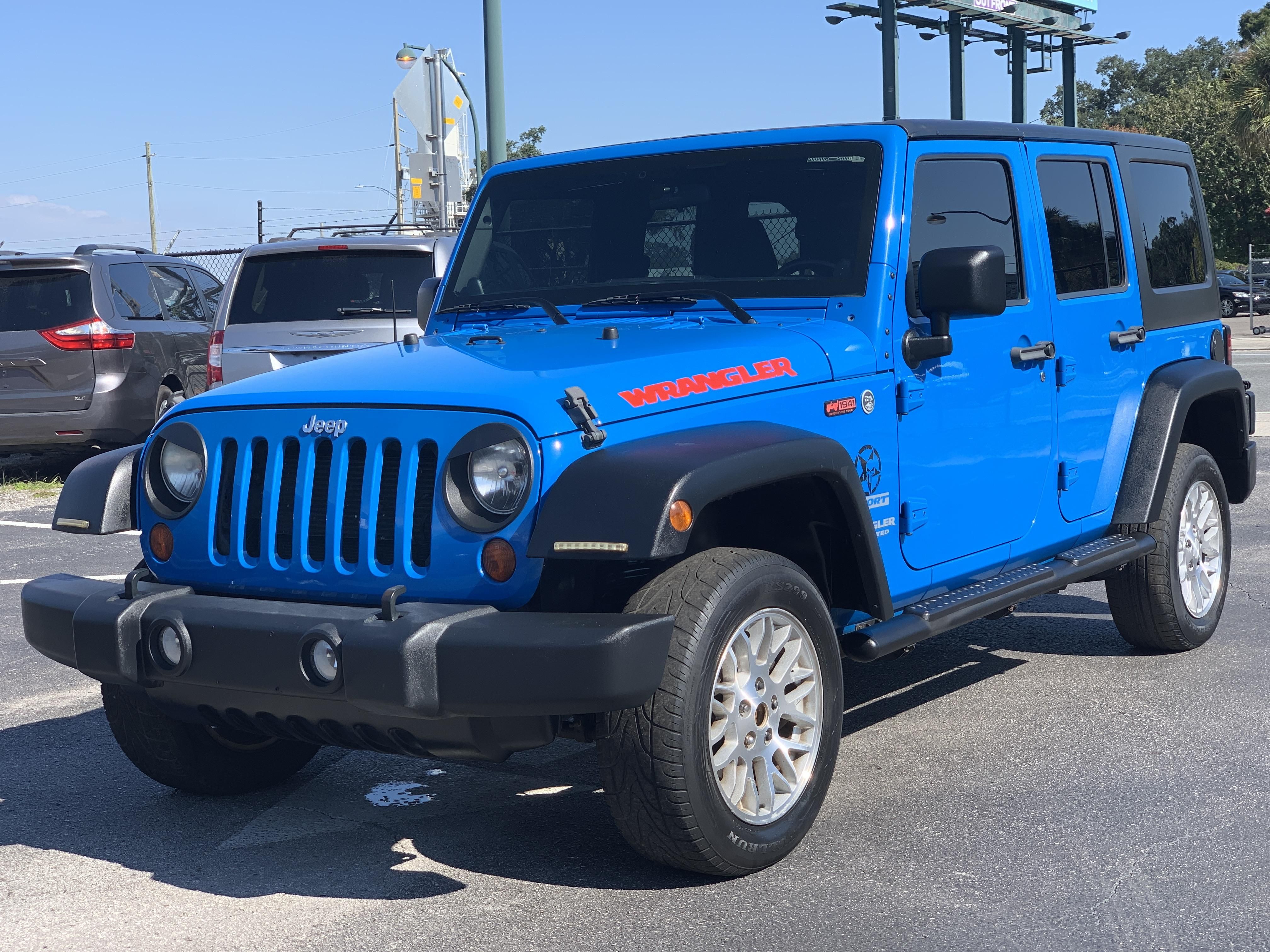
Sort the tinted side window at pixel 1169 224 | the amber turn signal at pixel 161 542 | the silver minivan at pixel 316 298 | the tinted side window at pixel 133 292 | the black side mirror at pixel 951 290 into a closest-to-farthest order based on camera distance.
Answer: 1. the amber turn signal at pixel 161 542
2. the black side mirror at pixel 951 290
3. the tinted side window at pixel 1169 224
4. the silver minivan at pixel 316 298
5. the tinted side window at pixel 133 292

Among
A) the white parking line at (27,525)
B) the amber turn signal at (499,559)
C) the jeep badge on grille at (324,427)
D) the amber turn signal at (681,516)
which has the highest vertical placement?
the jeep badge on grille at (324,427)

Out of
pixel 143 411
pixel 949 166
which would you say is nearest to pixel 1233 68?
pixel 143 411

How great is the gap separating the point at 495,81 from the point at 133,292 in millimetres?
3612

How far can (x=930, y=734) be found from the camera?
5.26m

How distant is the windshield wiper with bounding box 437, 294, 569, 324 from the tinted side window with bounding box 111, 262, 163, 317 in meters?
8.15

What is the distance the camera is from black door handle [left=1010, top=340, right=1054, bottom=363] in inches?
204

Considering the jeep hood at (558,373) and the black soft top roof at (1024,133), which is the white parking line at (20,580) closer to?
the jeep hood at (558,373)

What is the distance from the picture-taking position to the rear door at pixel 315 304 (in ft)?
31.8

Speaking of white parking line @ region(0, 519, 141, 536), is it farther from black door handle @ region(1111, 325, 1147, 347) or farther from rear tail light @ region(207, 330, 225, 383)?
black door handle @ region(1111, 325, 1147, 347)

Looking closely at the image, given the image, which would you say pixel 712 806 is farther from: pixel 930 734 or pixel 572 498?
pixel 930 734

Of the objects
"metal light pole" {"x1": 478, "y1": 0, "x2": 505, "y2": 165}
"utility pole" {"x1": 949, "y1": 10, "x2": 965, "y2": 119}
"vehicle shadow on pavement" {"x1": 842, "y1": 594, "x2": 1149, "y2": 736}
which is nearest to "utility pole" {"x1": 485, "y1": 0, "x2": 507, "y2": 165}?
"metal light pole" {"x1": 478, "y1": 0, "x2": 505, "y2": 165}

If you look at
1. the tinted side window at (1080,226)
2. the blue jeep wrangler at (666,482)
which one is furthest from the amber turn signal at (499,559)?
the tinted side window at (1080,226)

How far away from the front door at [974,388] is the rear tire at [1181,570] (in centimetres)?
93

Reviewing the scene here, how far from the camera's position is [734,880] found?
3918 mm
